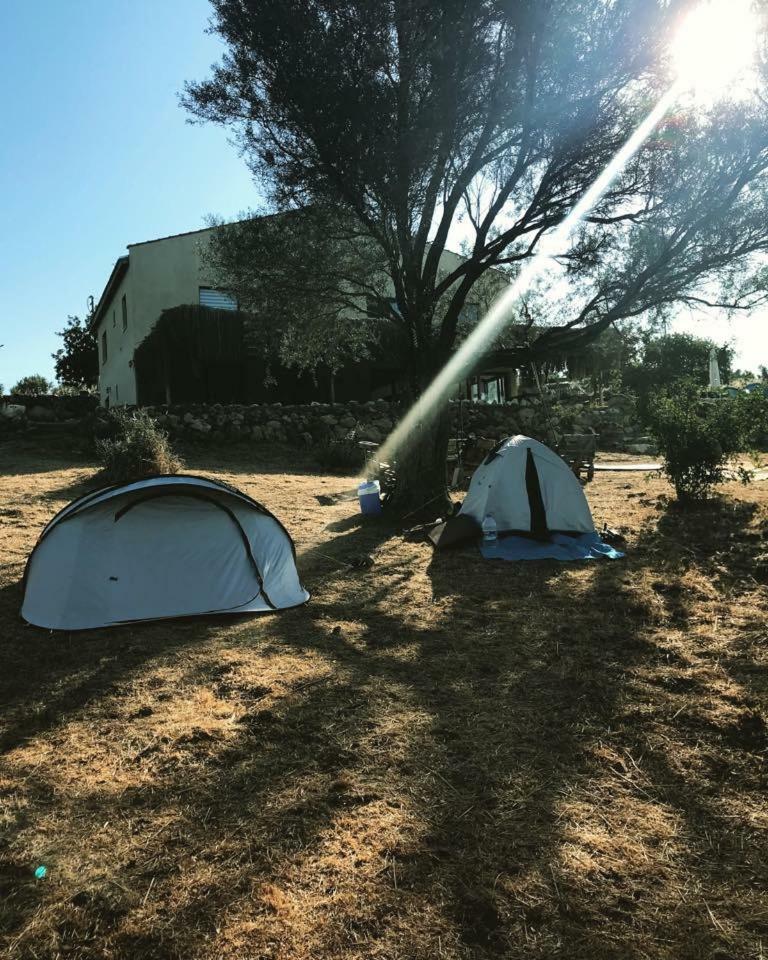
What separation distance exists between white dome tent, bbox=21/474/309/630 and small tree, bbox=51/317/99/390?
51755 mm

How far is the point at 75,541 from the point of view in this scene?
5785mm

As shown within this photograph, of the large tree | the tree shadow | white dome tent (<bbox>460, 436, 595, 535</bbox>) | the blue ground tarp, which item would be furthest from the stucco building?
the tree shadow

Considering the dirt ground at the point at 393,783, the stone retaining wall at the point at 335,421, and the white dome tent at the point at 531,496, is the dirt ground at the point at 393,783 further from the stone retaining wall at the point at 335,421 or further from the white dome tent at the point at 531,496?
the stone retaining wall at the point at 335,421

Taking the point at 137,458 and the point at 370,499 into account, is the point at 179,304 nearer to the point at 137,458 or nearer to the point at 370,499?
the point at 137,458

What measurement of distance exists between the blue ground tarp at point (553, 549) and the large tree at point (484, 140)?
247 cm

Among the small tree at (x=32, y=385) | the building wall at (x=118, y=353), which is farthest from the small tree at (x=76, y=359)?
the building wall at (x=118, y=353)

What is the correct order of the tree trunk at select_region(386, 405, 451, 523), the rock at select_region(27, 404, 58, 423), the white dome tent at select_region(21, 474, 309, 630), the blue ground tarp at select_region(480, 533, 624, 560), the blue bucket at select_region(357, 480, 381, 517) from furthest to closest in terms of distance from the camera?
the rock at select_region(27, 404, 58, 423), the blue bucket at select_region(357, 480, 381, 517), the tree trunk at select_region(386, 405, 451, 523), the blue ground tarp at select_region(480, 533, 624, 560), the white dome tent at select_region(21, 474, 309, 630)

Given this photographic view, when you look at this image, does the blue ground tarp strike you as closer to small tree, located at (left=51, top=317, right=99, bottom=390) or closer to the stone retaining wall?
the stone retaining wall

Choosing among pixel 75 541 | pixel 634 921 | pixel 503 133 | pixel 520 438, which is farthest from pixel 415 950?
pixel 503 133

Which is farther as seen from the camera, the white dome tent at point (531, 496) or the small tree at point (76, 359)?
the small tree at point (76, 359)

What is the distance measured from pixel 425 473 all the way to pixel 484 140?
4.97m

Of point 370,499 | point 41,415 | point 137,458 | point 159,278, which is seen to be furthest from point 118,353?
point 370,499

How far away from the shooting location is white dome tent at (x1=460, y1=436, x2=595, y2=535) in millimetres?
8773

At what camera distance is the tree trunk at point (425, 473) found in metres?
10.7
